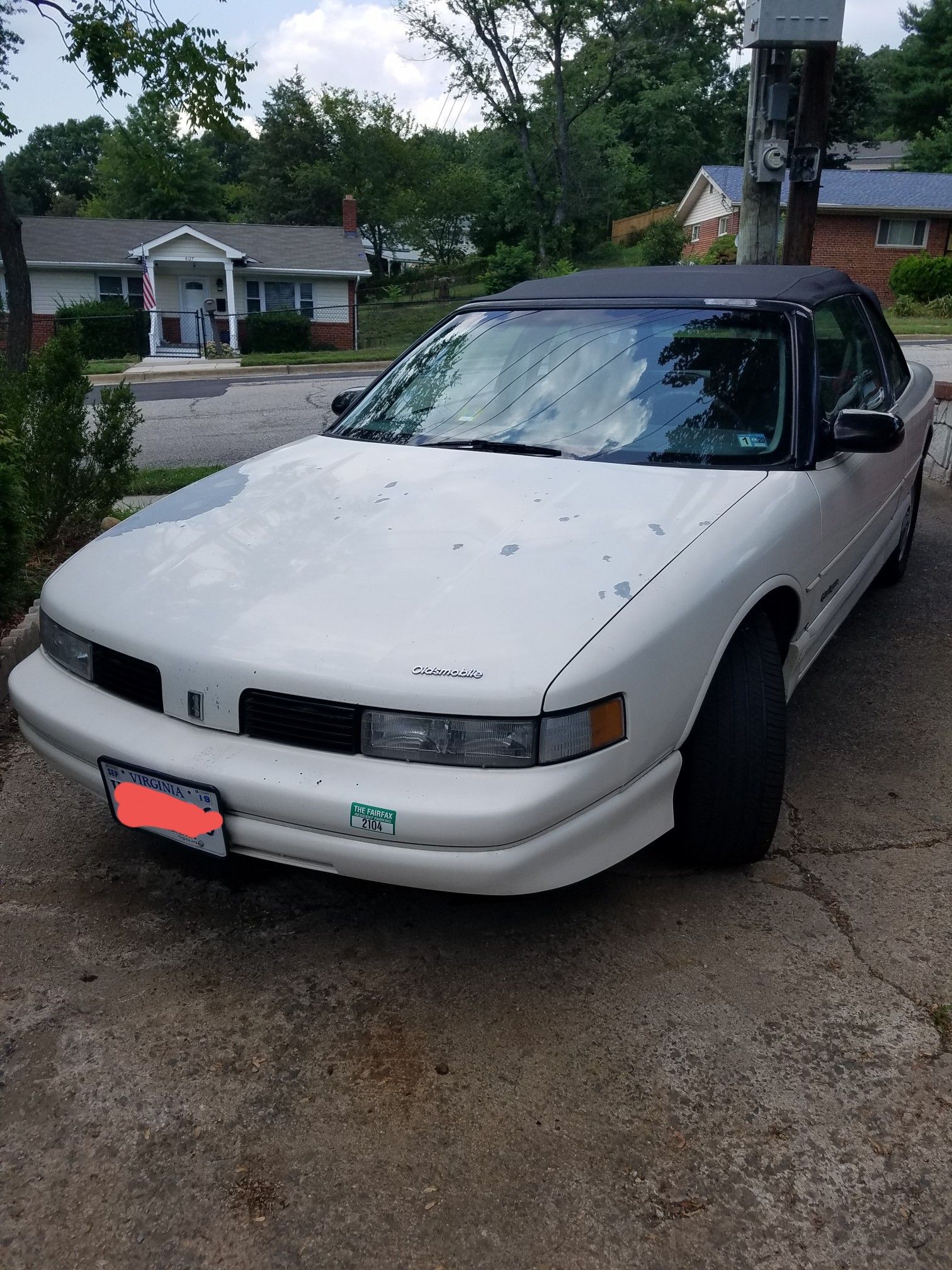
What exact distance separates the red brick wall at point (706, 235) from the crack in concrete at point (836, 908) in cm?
3788

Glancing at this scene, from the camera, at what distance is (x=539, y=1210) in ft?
6.07

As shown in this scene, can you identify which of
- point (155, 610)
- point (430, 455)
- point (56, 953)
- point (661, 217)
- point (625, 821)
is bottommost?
point (56, 953)

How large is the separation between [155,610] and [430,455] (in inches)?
44.1

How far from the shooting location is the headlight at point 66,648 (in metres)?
2.65

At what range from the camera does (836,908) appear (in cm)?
277

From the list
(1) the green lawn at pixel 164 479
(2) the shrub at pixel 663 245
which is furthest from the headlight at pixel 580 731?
(2) the shrub at pixel 663 245

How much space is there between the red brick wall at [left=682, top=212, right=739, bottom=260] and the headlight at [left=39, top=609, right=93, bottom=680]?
126ft

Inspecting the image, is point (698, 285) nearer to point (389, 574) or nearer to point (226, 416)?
point (389, 574)

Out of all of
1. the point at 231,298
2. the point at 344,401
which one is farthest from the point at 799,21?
the point at 231,298

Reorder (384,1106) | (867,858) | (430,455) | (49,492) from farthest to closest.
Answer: (49,492)
(430,455)
(867,858)
(384,1106)

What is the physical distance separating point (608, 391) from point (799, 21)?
17.6 ft

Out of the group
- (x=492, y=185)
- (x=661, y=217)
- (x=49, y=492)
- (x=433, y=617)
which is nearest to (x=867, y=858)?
(x=433, y=617)

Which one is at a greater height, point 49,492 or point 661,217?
point 661,217

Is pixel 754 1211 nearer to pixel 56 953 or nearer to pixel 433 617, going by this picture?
pixel 433 617
